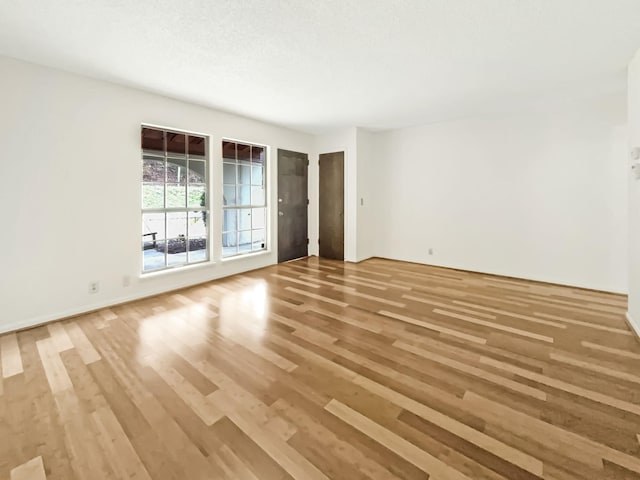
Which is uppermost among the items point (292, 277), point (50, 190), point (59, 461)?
point (50, 190)

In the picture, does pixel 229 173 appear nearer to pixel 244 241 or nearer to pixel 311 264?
pixel 244 241

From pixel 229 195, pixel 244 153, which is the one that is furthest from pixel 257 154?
pixel 229 195

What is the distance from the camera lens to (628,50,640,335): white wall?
8.48 feet

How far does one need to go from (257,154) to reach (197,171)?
50.6 inches

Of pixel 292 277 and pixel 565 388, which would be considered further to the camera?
pixel 292 277

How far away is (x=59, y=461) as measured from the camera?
132 cm

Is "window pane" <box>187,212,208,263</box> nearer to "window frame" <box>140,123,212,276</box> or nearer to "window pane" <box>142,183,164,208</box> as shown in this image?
"window frame" <box>140,123,212,276</box>

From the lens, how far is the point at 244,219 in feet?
16.6

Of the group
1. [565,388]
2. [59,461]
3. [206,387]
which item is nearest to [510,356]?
[565,388]

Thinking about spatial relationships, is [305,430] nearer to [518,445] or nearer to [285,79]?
[518,445]

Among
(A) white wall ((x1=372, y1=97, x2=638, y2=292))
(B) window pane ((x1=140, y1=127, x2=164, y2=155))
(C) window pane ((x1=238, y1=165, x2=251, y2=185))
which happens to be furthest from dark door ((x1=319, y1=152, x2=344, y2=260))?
(B) window pane ((x1=140, y1=127, x2=164, y2=155))

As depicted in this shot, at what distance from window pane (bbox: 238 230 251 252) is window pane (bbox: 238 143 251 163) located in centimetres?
127

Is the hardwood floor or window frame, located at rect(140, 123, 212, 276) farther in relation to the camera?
window frame, located at rect(140, 123, 212, 276)

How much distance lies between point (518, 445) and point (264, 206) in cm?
464
